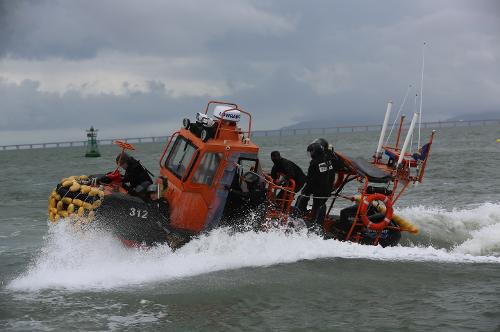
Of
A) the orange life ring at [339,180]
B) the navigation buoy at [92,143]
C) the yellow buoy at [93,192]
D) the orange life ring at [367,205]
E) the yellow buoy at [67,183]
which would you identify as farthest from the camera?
the navigation buoy at [92,143]

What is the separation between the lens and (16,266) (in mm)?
10500

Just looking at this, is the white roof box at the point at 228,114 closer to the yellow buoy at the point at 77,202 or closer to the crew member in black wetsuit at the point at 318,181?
the crew member in black wetsuit at the point at 318,181

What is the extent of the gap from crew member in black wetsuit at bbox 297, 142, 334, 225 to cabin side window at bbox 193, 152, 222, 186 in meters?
1.63

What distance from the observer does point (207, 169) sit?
9.48 meters

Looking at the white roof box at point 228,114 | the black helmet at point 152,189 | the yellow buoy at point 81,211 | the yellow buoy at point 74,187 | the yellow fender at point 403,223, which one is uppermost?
the white roof box at point 228,114

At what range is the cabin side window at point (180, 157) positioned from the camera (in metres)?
9.62

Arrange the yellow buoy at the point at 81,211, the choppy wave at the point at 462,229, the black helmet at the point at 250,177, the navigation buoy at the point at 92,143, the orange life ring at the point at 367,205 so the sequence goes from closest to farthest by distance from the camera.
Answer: the yellow buoy at the point at 81,211 → the black helmet at the point at 250,177 → the orange life ring at the point at 367,205 → the choppy wave at the point at 462,229 → the navigation buoy at the point at 92,143

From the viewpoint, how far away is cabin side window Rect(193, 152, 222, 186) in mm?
9430

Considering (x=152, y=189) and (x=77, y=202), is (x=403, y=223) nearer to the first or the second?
(x=152, y=189)

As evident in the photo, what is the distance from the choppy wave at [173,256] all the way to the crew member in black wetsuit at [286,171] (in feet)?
2.77

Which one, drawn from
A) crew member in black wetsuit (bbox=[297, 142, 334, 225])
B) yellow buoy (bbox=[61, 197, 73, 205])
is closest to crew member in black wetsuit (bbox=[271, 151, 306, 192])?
crew member in black wetsuit (bbox=[297, 142, 334, 225])

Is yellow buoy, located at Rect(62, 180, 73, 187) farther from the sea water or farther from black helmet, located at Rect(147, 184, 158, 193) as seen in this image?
black helmet, located at Rect(147, 184, 158, 193)

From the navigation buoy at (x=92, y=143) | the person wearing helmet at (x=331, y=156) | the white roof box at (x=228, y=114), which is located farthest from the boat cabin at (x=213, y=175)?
the navigation buoy at (x=92, y=143)

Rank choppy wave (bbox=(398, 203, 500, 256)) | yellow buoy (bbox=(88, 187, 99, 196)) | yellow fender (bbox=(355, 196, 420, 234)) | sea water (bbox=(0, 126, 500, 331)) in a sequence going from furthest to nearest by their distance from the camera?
1. choppy wave (bbox=(398, 203, 500, 256))
2. yellow fender (bbox=(355, 196, 420, 234))
3. yellow buoy (bbox=(88, 187, 99, 196))
4. sea water (bbox=(0, 126, 500, 331))
